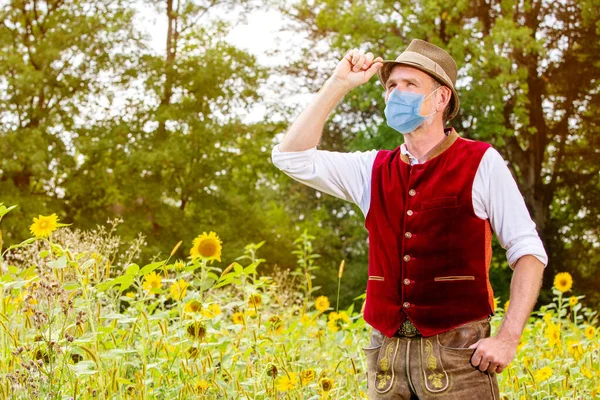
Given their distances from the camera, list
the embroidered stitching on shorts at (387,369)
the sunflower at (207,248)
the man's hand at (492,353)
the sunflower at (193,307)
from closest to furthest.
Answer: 1. the man's hand at (492,353)
2. the embroidered stitching on shorts at (387,369)
3. the sunflower at (207,248)
4. the sunflower at (193,307)

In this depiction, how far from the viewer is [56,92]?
54.2ft

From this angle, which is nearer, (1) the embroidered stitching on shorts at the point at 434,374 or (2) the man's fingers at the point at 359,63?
(1) the embroidered stitching on shorts at the point at 434,374

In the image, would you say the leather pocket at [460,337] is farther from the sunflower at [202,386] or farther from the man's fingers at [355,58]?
the sunflower at [202,386]

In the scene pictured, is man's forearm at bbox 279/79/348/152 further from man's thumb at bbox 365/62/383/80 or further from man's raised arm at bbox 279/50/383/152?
man's thumb at bbox 365/62/383/80

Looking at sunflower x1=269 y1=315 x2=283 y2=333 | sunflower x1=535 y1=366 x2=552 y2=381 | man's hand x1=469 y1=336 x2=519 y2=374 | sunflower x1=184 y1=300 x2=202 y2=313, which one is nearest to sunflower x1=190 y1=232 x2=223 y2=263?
sunflower x1=184 y1=300 x2=202 y2=313

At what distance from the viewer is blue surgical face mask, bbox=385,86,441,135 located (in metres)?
2.80

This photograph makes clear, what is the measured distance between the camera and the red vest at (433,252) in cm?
255

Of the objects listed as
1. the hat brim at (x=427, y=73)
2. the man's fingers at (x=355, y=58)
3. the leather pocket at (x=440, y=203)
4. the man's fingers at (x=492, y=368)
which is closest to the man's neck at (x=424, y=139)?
the hat brim at (x=427, y=73)

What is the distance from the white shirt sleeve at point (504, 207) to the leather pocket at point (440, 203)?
70mm

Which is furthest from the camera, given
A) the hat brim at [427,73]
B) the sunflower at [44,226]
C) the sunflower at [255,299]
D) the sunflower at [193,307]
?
the sunflower at [255,299]

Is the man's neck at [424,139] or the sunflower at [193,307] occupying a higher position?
the man's neck at [424,139]

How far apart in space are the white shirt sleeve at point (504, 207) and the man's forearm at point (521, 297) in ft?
0.10

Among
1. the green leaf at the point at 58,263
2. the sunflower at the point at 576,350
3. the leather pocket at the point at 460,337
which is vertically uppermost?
the green leaf at the point at 58,263

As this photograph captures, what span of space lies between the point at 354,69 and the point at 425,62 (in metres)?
0.27
